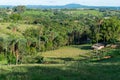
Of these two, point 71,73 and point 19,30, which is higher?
point 71,73

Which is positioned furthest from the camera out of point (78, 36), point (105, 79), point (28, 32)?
point (78, 36)

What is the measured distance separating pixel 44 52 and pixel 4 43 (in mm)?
22141

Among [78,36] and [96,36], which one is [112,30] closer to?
[96,36]

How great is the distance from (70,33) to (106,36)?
15994 mm

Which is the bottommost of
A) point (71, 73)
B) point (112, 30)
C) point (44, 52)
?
point (44, 52)

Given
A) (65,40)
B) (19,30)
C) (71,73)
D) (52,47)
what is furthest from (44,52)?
(71,73)

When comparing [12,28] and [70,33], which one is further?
[12,28]

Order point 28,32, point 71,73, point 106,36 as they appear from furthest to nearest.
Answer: point 28,32 < point 106,36 < point 71,73

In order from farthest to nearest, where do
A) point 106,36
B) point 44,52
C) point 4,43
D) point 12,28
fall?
point 12,28 < point 106,36 < point 44,52 < point 4,43

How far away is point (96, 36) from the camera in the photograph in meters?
89.4

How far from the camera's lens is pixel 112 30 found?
8931 cm

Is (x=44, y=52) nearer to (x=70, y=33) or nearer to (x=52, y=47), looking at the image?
(x=52, y=47)

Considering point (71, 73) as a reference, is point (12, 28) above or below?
below

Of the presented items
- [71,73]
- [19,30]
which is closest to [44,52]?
[19,30]
